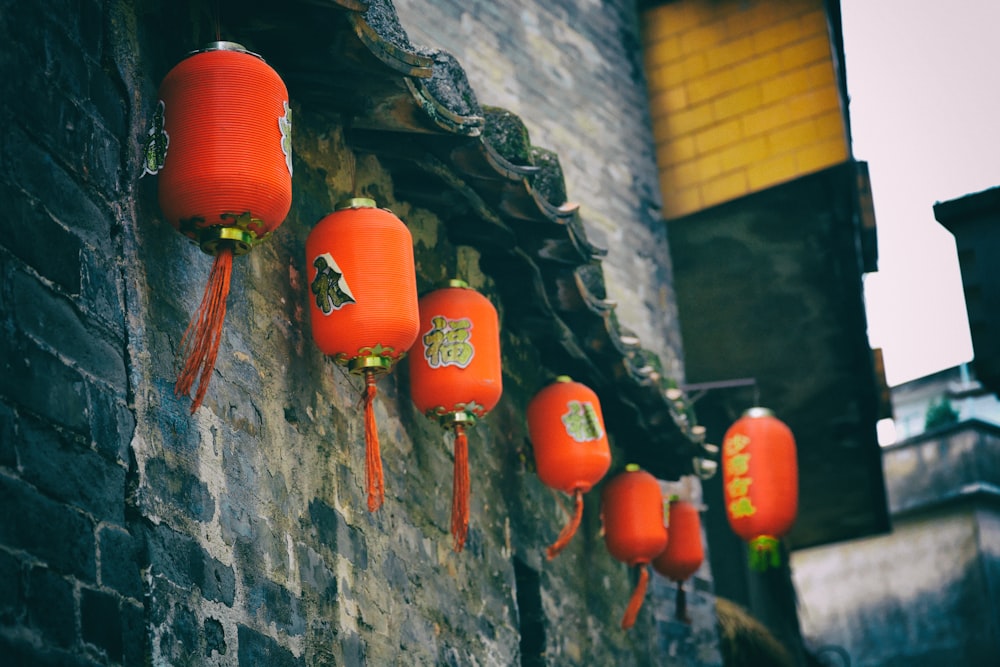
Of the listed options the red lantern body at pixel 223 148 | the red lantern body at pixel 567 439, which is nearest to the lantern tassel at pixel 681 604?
the red lantern body at pixel 567 439

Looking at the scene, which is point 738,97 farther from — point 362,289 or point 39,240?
point 39,240

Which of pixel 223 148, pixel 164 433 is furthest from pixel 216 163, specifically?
pixel 164 433

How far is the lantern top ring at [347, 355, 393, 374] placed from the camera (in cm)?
563

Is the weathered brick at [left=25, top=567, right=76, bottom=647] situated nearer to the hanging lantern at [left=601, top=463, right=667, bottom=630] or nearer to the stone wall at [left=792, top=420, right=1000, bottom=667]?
the hanging lantern at [left=601, top=463, right=667, bottom=630]

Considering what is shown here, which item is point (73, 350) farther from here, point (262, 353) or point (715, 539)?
point (715, 539)

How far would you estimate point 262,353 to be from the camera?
5.58 metres

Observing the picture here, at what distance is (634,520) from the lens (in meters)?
8.96

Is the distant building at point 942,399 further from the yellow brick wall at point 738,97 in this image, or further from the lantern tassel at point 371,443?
the lantern tassel at point 371,443

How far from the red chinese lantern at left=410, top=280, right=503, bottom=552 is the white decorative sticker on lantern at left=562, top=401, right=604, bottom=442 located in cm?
134

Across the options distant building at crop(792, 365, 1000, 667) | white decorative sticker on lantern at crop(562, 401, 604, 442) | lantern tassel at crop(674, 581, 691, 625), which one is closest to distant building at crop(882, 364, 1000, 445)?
distant building at crop(792, 365, 1000, 667)

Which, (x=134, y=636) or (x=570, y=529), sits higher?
(x=570, y=529)

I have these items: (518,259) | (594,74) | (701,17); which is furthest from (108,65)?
(701,17)

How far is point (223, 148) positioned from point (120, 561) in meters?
1.31

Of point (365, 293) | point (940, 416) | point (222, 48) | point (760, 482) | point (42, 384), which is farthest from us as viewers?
point (940, 416)
